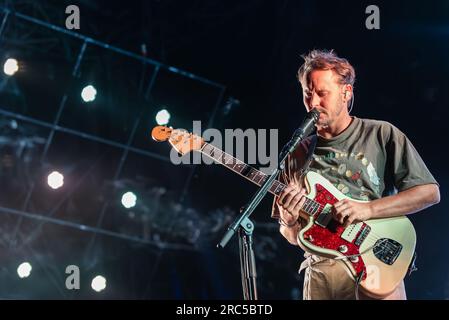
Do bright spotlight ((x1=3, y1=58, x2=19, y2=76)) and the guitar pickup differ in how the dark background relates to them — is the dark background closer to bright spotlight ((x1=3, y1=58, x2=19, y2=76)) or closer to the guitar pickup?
bright spotlight ((x1=3, y1=58, x2=19, y2=76))

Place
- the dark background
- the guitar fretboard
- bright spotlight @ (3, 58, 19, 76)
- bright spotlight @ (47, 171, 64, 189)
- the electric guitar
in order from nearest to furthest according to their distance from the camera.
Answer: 1. the electric guitar
2. the guitar fretboard
3. bright spotlight @ (3, 58, 19, 76)
4. the dark background
5. bright spotlight @ (47, 171, 64, 189)

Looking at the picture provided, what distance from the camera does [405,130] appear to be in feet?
17.0

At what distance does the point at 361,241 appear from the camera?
10.4ft

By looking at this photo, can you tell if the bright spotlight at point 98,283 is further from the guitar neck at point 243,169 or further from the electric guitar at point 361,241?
the electric guitar at point 361,241

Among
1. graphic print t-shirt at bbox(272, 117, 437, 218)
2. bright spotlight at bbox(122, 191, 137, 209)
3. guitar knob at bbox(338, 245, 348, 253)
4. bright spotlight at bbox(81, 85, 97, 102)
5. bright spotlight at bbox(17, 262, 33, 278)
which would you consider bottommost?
guitar knob at bbox(338, 245, 348, 253)

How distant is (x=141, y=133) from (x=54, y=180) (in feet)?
3.43

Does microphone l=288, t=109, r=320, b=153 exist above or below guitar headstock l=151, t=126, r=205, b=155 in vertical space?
below

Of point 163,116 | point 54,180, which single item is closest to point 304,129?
A: point 163,116

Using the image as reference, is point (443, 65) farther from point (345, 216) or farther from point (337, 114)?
point (345, 216)

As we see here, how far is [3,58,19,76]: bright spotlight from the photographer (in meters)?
5.92

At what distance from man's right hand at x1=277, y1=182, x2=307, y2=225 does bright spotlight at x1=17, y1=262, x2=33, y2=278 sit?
3.76 metres

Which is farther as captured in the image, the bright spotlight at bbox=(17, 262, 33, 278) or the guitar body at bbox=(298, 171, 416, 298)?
the bright spotlight at bbox=(17, 262, 33, 278)

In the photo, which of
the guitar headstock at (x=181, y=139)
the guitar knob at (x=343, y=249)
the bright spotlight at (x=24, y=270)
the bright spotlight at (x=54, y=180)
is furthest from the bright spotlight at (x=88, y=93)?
the guitar knob at (x=343, y=249)

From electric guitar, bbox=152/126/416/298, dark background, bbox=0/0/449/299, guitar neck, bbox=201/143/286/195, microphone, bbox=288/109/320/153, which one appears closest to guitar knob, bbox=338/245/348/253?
electric guitar, bbox=152/126/416/298
